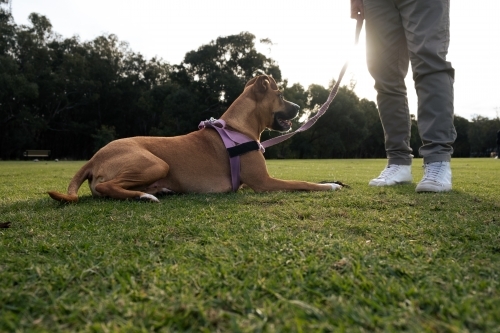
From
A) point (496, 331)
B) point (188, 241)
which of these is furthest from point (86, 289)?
point (496, 331)

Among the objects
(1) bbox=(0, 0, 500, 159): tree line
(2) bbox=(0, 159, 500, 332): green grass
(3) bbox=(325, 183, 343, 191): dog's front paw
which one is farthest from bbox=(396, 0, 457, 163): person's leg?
(1) bbox=(0, 0, 500, 159): tree line

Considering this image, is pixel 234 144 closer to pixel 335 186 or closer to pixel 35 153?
pixel 335 186

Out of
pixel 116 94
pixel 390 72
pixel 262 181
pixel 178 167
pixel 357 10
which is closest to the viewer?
pixel 178 167

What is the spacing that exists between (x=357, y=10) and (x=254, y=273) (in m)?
4.36

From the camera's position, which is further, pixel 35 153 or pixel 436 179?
pixel 35 153

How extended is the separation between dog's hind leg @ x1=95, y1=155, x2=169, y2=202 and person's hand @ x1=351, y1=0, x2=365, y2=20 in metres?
3.06

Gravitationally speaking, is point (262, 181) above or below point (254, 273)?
above

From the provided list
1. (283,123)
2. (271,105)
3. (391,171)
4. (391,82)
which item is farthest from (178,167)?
(391,82)

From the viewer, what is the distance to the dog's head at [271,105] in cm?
480

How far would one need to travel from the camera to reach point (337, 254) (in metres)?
1.49

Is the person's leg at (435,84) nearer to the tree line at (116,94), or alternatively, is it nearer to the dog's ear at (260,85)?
the dog's ear at (260,85)

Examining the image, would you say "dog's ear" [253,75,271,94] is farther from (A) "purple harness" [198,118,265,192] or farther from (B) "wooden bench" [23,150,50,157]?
(B) "wooden bench" [23,150,50,157]

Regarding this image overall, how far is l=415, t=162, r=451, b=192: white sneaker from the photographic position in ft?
11.2

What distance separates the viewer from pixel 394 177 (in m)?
4.39
